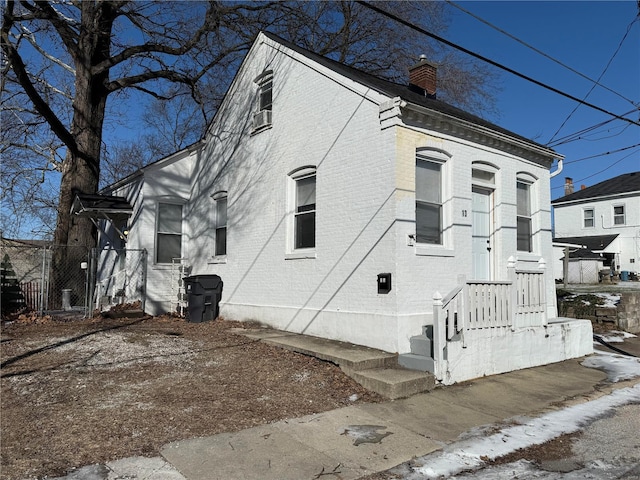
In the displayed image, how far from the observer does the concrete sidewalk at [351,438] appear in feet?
13.1

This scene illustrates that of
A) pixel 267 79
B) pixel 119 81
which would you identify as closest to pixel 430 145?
pixel 267 79

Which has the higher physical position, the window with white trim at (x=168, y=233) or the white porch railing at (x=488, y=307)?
the window with white trim at (x=168, y=233)

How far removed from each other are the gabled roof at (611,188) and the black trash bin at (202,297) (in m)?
29.8

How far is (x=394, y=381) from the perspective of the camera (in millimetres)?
6234

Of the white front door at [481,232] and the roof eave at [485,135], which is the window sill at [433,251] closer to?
the white front door at [481,232]

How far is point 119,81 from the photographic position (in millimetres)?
16797

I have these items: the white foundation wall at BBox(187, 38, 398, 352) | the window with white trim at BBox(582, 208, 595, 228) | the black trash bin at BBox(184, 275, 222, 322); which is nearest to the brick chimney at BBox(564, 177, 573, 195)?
the window with white trim at BBox(582, 208, 595, 228)

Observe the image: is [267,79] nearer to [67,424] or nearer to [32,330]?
[32,330]

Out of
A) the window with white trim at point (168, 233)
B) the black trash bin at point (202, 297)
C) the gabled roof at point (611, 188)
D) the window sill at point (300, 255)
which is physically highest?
the gabled roof at point (611, 188)

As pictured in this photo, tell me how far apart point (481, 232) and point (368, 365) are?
14.4ft

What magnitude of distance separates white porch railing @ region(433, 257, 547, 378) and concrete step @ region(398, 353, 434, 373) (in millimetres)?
86

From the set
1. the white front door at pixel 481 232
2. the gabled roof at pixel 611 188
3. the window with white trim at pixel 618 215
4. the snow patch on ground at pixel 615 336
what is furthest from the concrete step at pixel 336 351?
the window with white trim at pixel 618 215

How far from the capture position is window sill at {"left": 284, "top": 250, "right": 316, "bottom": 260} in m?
9.51

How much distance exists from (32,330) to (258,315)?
4.70m
